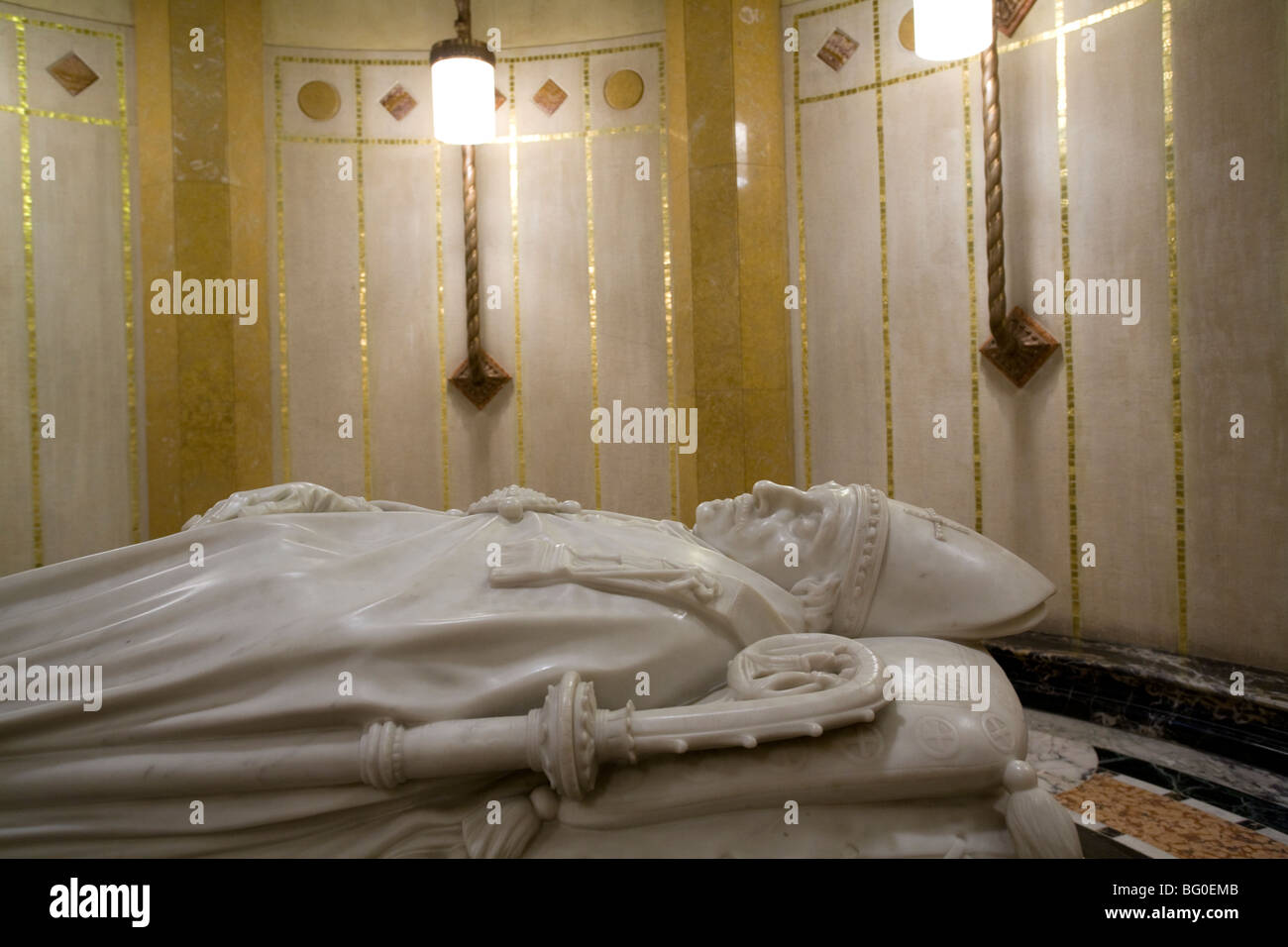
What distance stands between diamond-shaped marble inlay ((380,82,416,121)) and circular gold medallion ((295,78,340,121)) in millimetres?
277

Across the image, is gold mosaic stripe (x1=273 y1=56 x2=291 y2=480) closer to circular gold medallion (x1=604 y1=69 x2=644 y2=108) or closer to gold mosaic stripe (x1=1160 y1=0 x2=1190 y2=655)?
circular gold medallion (x1=604 y1=69 x2=644 y2=108)

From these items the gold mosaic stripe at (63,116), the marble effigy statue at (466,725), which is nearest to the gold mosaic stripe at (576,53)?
the gold mosaic stripe at (63,116)

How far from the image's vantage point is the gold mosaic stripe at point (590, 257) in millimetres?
4895

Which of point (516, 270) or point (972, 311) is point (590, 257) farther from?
point (972, 311)

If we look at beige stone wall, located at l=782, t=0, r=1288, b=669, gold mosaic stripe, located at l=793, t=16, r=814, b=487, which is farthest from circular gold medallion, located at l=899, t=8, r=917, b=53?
gold mosaic stripe, located at l=793, t=16, r=814, b=487

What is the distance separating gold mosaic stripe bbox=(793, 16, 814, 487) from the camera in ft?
15.1

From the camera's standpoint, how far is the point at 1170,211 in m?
3.44

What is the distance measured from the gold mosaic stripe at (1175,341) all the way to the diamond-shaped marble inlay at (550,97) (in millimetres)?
2934

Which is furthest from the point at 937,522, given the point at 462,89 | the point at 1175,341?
the point at 462,89

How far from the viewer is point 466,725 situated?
4.66 ft

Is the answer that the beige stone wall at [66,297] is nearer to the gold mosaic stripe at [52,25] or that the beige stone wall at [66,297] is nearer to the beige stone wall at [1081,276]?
the gold mosaic stripe at [52,25]
